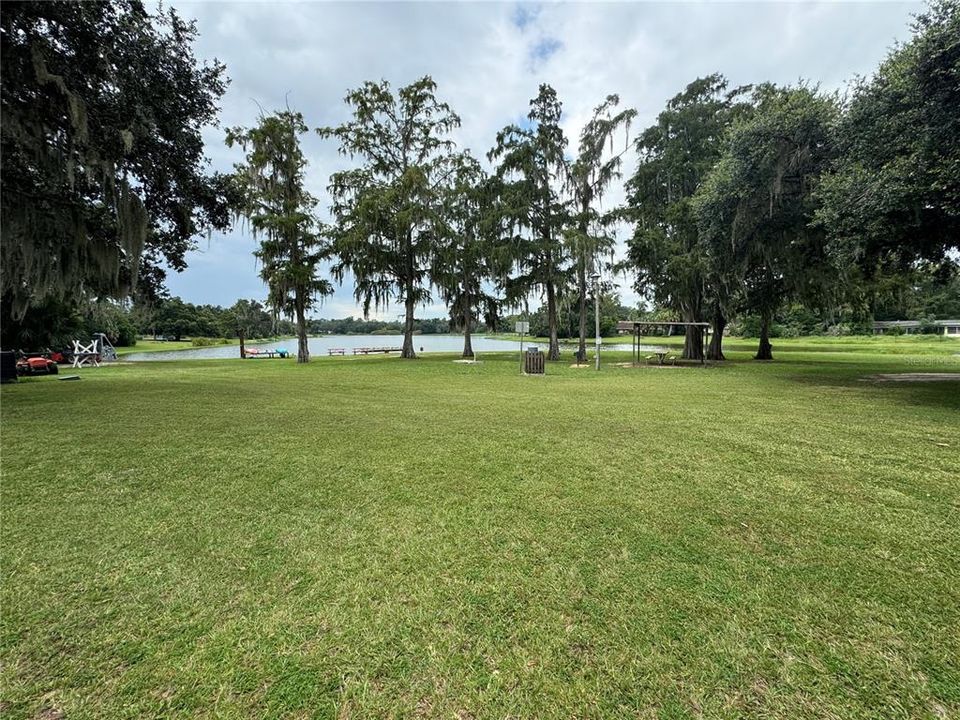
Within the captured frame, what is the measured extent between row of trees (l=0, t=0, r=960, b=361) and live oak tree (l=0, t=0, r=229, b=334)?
0.10 ft

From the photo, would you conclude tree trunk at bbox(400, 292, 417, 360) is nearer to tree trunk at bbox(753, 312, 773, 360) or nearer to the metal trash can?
the metal trash can

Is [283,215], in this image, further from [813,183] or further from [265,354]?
[813,183]

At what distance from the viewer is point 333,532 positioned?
2.95 m

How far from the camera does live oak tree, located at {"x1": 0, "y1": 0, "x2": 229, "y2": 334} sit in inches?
232

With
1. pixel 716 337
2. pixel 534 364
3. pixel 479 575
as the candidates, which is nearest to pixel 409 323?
pixel 534 364

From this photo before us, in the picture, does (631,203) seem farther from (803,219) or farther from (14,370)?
(14,370)

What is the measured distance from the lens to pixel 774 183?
33.4ft

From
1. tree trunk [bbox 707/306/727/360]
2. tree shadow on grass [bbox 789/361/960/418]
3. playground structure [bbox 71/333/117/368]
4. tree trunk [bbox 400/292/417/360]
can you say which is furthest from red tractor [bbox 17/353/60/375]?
tree trunk [bbox 707/306/727/360]

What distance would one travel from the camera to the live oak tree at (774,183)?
32.4 feet

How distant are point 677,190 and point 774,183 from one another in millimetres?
8906

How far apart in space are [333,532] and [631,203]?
67.3 feet

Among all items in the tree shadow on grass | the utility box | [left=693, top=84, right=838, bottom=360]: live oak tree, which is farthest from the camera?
the utility box

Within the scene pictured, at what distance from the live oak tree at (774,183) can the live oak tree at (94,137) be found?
1113 cm

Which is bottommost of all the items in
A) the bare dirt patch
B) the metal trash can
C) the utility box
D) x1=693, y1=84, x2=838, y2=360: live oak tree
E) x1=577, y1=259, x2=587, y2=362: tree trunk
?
the bare dirt patch
